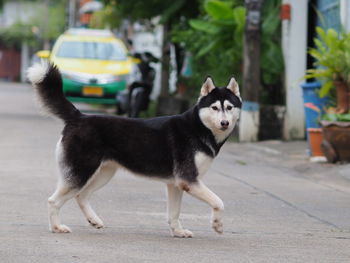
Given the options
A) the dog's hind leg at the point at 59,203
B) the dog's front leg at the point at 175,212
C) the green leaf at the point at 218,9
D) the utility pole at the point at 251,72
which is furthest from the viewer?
the green leaf at the point at 218,9

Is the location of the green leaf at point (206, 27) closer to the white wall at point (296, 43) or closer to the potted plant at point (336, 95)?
the white wall at point (296, 43)

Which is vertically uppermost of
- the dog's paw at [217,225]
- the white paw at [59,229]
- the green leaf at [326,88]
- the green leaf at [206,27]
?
the green leaf at [206,27]

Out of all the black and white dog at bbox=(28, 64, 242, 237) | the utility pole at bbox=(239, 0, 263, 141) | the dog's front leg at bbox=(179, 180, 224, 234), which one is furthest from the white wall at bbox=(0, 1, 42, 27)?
the dog's front leg at bbox=(179, 180, 224, 234)

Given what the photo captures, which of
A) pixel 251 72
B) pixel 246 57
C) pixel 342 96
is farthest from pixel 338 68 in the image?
pixel 246 57

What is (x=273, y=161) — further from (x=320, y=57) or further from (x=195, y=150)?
(x=195, y=150)

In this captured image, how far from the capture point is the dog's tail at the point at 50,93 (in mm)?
7566

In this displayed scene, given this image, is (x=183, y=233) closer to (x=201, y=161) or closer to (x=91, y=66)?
(x=201, y=161)

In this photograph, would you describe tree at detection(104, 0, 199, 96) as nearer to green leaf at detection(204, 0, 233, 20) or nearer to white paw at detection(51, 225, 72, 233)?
green leaf at detection(204, 0, 233, 20)

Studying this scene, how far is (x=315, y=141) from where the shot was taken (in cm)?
1408

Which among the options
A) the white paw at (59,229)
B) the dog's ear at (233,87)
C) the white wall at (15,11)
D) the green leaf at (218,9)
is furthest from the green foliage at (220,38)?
the white wall at (15,11)

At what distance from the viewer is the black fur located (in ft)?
24.2

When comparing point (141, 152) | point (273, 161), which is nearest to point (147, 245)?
point (141, 152)

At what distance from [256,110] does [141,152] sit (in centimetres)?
973

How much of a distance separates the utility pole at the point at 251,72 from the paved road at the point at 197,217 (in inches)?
116
